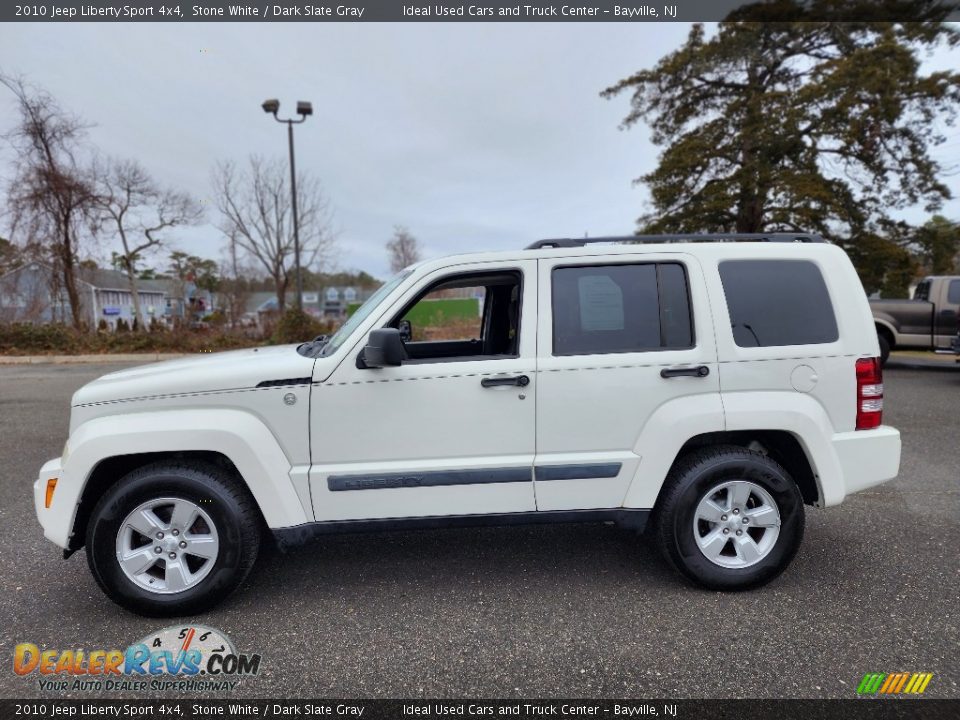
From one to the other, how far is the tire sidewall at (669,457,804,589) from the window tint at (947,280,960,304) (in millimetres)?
10842

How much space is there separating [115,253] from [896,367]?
2895cm

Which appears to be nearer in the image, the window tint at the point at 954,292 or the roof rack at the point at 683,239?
the roof rack at the point at 683,239

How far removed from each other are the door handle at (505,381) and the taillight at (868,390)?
1.88 metres

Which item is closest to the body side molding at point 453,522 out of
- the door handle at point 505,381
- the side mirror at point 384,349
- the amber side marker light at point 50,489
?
the door handle at point 505,381

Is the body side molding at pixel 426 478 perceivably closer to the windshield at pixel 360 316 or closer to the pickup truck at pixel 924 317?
the windshield at pixel 360 316

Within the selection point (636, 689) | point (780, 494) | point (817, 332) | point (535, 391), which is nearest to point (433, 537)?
point (535, 391)

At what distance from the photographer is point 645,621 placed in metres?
2.67

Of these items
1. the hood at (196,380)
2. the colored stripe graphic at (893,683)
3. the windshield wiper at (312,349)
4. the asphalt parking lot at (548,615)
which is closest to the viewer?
the colored stripe graphic at (893,683)

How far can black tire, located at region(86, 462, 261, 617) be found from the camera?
2674mm

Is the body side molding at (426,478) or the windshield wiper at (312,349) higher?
the windshield wiper at (312,349)

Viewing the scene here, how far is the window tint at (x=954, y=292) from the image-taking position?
1041cm

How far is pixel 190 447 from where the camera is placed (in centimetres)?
269

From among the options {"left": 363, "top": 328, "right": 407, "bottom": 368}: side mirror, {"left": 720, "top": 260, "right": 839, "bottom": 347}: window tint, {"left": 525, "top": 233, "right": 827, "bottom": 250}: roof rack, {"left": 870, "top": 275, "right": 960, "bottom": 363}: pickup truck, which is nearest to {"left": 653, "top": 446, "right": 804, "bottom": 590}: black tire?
{"left": 720, "top": 260, "right": 839, "bottom": 347}: window tint

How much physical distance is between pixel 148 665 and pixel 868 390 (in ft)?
12.9
